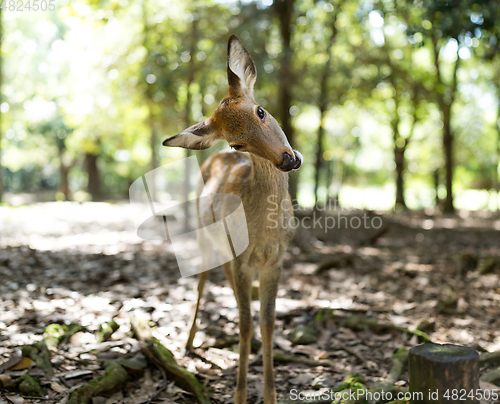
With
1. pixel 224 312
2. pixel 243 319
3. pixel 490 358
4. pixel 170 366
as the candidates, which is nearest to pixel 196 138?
pixel 243 319

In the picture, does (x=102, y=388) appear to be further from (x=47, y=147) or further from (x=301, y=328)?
(x=47, y=147)

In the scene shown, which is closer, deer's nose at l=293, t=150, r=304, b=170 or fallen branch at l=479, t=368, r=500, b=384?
deer's nose at l=293, t=150, r=304, b=170

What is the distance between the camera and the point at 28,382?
300cm

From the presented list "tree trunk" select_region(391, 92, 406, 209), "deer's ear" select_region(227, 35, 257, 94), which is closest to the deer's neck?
"deer's ear" select_region(227, 35, 257, 94)

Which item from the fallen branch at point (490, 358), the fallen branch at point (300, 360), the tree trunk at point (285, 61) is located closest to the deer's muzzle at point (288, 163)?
the fallen branch at point (300, 360)

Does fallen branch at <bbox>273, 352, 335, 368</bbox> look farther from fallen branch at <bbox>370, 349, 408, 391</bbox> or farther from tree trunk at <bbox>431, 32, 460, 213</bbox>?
tree trunk at <bbox>431, 32, 460, 213</bbox>

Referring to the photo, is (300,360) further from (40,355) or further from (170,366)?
(40,355)

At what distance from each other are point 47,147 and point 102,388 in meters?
30.2

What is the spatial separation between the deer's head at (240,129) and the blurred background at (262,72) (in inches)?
53.3

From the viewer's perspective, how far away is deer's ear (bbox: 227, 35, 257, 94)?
99.0 inches

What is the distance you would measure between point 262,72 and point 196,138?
18.9 feet

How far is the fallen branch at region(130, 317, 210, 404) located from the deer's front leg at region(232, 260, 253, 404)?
287mm

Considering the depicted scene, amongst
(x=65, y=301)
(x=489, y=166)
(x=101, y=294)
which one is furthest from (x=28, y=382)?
(x=489, y=166)

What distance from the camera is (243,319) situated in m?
3.20
